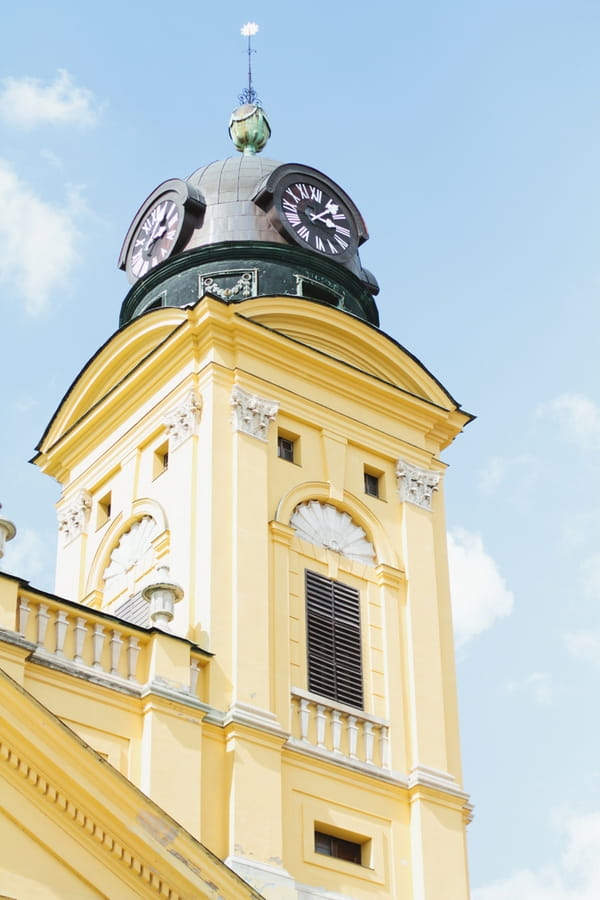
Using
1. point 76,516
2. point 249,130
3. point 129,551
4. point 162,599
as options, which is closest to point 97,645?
point 162,599

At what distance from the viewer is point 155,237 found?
1179 inches

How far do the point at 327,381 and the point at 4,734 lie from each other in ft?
33.0

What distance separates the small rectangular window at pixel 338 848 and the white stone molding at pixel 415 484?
6.10m

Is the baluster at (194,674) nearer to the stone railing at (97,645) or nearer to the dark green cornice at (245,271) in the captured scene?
the stone railing at (97,645)

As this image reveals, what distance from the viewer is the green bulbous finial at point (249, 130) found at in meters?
33.3

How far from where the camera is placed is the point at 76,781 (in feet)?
62.5

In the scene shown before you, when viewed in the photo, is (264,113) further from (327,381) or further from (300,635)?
(300,635)

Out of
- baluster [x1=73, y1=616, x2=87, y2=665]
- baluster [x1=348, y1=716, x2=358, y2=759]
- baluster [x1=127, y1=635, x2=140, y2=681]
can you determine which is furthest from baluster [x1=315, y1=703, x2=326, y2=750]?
baluster [x1=73, y1=616, x2=87, y2=665]

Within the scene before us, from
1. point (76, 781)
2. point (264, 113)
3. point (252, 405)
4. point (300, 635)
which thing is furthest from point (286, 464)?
point (264, 113)

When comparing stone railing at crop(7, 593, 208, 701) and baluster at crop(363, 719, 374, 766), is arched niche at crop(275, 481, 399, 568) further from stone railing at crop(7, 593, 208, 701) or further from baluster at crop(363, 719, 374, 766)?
stone railing at crop(7, 593, 208, 701)

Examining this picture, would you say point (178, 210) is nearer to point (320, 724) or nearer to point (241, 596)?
point (241, 596)

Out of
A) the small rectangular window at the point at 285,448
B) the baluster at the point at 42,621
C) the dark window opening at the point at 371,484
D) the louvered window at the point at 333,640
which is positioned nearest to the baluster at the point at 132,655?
the baluster at the point at 42,621

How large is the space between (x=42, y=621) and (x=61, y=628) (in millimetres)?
314

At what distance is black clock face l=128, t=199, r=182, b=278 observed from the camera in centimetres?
2947
